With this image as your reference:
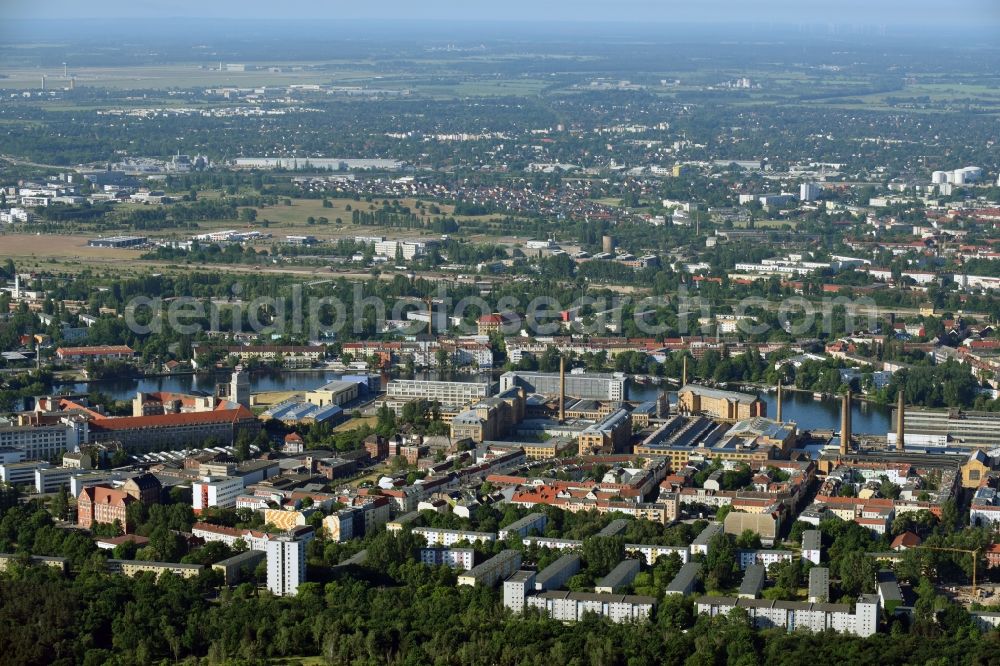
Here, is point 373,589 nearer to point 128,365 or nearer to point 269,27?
point 128,365

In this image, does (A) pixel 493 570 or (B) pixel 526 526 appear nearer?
(A) pixel 493 570

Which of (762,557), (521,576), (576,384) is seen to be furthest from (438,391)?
A: (521,576)

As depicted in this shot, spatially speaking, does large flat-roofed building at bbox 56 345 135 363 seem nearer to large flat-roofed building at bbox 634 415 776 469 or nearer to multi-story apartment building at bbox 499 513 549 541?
large flat-roofed building at bbox 634 415 776 469

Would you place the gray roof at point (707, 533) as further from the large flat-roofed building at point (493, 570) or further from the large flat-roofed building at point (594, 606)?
the large flat-roofed building at point (594, 606)

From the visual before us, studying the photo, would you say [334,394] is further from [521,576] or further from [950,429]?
[521,576]

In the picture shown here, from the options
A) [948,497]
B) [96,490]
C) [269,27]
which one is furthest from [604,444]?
[269,27]

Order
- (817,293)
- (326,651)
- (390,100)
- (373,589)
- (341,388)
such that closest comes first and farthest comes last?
(326,651) → (373,589) → (341,388) → (817,293) → (390,100)
